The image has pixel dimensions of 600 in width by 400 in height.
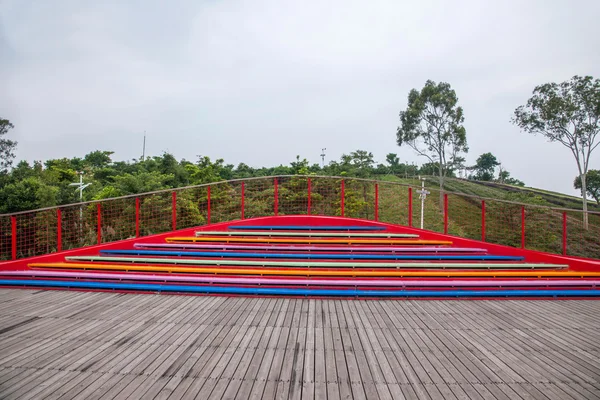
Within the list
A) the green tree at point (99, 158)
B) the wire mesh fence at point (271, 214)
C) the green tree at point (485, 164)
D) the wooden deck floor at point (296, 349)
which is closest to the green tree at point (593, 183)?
the wire mesh fence at point (271, 214)

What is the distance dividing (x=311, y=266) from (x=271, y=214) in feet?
12.7

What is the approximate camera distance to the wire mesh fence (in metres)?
9.04

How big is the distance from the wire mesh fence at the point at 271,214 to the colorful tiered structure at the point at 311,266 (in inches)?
20.4

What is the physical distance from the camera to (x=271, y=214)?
395 inches

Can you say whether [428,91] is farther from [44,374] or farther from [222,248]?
[44,374]

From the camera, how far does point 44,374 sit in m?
2.77

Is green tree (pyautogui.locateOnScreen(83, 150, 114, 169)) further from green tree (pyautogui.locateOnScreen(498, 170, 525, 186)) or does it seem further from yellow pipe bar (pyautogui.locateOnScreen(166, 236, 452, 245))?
green tree (pyautogui.locateOnScreen(498, 170, 525, 186))

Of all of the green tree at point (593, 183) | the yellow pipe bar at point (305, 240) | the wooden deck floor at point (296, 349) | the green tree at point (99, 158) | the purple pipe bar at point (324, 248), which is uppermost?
the green tree at point (99, 158)

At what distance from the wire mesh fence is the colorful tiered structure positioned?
1.70ft

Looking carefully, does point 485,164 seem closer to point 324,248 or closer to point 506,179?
point 506,179

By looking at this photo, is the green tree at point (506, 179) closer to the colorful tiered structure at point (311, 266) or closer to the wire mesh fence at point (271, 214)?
the wire mesh fence at point (271, 214)

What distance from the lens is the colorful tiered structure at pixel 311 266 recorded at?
5.38m

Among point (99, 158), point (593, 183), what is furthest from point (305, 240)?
point (99, 158)

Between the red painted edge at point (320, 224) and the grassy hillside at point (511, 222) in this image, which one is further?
the grassy hillside at point (511, 222)
